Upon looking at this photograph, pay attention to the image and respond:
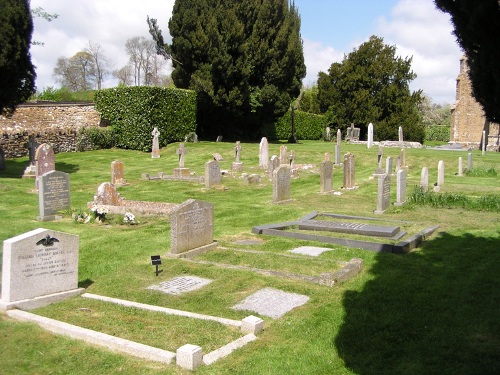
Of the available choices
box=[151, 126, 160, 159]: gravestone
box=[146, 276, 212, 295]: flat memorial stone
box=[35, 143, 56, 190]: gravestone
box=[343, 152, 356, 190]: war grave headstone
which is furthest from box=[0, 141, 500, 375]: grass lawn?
box=[151, 126, 160, 159]: gravestone

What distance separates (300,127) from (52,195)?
1387 inches

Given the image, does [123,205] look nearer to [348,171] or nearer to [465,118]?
[348,171]

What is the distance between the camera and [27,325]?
21.1 feet

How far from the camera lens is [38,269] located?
726cm

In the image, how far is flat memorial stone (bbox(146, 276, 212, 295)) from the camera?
8.02 m

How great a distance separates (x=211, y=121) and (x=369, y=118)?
16.7 m

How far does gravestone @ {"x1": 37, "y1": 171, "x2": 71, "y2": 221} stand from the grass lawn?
394 mm

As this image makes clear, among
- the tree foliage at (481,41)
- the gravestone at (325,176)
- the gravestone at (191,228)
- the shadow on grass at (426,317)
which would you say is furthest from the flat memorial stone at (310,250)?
the gravestone at (325,176)

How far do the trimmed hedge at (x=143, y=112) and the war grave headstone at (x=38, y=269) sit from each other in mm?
26346

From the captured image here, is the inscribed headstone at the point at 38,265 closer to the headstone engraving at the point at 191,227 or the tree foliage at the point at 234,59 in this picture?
the headstone engraving at the point at 191,227

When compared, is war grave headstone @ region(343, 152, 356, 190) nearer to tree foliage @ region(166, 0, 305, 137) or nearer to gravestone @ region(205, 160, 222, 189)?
gravestone @ region(205, 160, 222, 189)

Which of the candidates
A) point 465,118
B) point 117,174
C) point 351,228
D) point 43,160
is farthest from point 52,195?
point 465,118

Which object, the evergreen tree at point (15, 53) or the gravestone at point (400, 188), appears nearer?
the gravestone at point (400, 188)

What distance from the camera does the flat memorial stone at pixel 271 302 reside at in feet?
23.2
